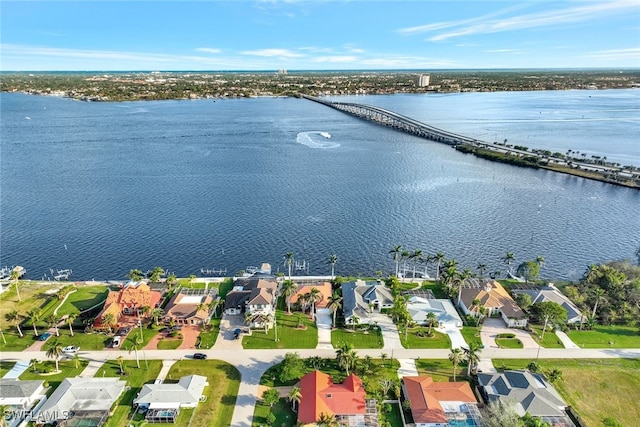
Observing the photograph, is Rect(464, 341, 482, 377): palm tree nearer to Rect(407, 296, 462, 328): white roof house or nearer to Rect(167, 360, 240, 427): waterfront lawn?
Rect(407, 296, 462, 328): white roof house

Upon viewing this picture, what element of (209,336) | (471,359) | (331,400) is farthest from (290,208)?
(331,400)

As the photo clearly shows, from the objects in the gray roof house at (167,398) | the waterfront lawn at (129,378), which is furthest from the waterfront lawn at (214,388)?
the waterfront lawn at (129,378)

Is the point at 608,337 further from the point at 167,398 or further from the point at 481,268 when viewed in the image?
the point at 167,398

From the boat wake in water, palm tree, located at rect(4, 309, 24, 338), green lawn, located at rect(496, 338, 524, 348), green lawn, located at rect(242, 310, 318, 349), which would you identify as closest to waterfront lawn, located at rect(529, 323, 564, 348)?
green lawn, located at rect(496, 338, 524, 348)

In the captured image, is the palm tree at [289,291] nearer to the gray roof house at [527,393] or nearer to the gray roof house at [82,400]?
the gray roof house at [82,400]

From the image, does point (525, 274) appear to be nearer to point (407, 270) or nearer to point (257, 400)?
point (407, 270)

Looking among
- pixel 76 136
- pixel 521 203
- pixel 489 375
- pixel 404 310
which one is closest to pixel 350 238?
pixel 404 310
